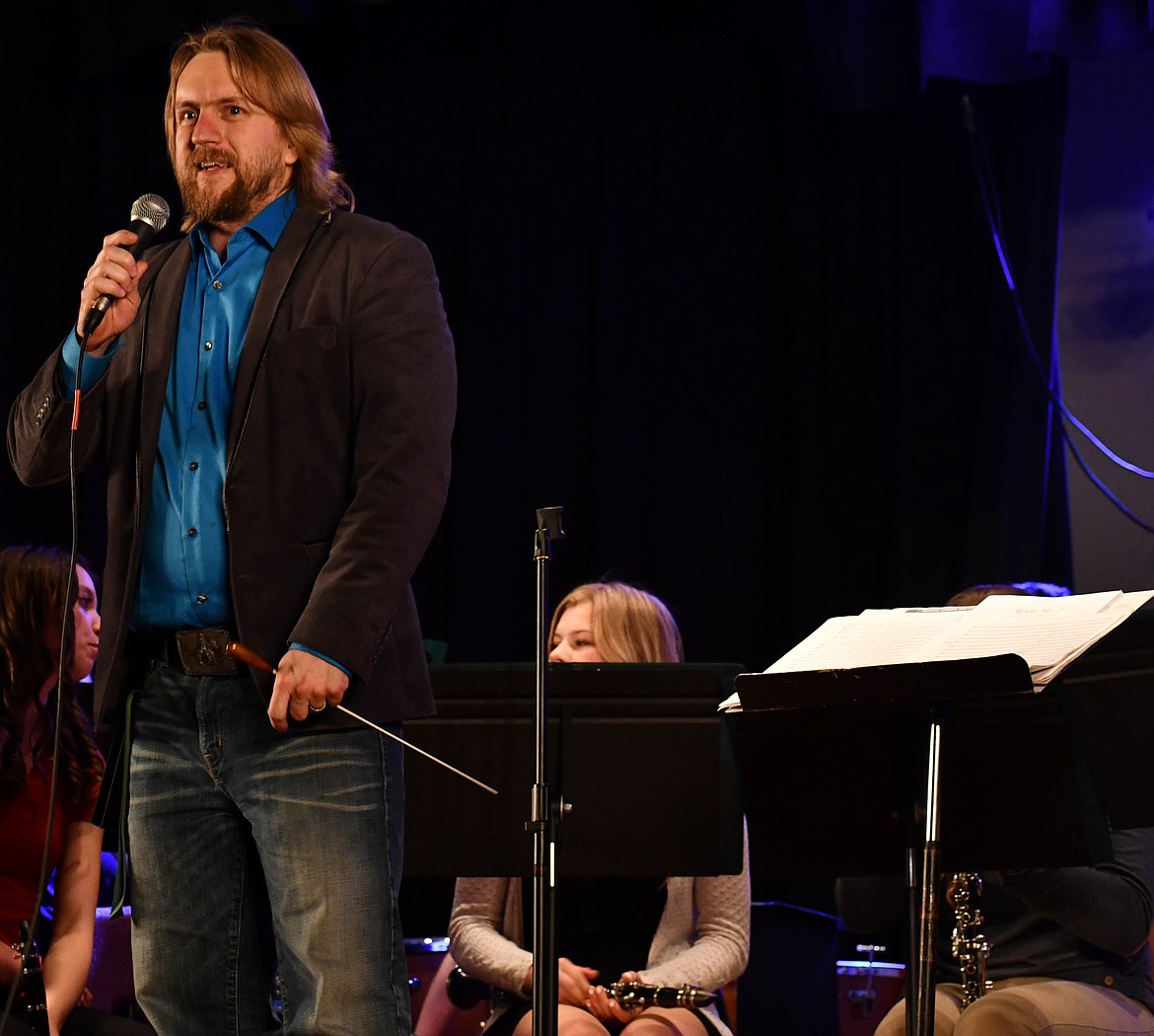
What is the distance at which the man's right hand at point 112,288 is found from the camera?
1689 mm

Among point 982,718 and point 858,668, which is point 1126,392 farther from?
point 858,668

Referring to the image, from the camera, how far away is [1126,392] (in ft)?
13.4

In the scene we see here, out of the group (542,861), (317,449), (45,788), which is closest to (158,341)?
(317,449)

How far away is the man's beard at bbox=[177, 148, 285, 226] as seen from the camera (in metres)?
1.87

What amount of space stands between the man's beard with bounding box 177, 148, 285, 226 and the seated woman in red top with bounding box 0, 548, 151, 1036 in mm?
1042

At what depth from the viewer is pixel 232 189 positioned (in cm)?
187

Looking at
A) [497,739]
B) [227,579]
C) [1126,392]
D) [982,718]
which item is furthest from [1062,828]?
[1126,392]

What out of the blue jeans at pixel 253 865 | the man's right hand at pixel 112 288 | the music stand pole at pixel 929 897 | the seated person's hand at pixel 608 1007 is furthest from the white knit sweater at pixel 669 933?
the man's right hand at pixel 112 288

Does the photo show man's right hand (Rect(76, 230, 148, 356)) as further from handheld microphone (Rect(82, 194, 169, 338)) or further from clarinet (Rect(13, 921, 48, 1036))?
clarinet (Rect(13, 921, 48, 1036))

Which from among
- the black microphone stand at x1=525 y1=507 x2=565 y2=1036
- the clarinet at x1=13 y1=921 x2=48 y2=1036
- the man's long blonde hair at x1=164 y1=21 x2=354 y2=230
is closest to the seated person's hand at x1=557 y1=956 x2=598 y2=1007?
the black microphone stand at x1=525 y1=507 x2=565 y2=1036

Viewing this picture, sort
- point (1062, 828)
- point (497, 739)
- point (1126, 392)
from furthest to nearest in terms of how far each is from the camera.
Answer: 1. point (1126, 392)
2. point (497, 739)
3. point (1062, 828)

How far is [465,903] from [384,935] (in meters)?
1.32

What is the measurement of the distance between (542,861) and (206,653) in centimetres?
78

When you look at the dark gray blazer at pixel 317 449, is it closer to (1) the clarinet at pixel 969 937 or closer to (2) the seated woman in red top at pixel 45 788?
(2) the seated woman in red top at pixel 45 788
